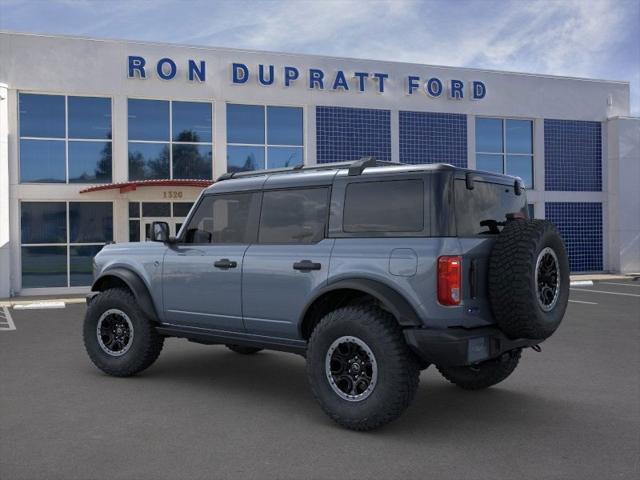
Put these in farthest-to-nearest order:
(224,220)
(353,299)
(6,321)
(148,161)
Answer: (148,161), (6,321), (224,220), (353,299)

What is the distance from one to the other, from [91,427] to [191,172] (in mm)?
15609

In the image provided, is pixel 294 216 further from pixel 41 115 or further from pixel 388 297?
pixel 41 115

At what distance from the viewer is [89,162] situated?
1923 centimetres

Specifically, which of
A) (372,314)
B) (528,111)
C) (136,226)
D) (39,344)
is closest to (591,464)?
(372,314)

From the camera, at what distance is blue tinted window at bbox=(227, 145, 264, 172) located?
2067 centimetres

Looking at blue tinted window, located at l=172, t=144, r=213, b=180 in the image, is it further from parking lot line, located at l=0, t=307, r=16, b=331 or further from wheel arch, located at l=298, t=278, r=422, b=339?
wheel arch, located at l=298, t=278, r=422, b=339

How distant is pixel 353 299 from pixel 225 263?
4.44ft

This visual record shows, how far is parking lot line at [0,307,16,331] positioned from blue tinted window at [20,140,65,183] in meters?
5.12

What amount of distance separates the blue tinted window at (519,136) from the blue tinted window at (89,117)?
14.2 meters

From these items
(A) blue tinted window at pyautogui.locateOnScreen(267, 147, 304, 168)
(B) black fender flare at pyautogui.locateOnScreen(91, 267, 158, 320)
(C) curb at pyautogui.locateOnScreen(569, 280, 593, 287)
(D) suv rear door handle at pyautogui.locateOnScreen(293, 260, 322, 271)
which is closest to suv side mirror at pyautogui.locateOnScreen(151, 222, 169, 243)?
(B) black fender flare at pyautogui.locateOnScreen(91, 267, 158, 320)

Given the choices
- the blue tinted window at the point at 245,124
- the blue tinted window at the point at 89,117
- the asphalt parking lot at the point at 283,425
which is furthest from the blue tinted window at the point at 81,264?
the asphalt parking lot at the point at 283,425

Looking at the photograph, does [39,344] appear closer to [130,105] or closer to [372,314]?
[372,314]

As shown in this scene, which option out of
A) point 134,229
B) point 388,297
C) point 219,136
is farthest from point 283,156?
point 388,297

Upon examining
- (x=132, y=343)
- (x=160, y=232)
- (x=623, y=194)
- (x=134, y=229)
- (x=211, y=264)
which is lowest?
(x=132, y=343)
